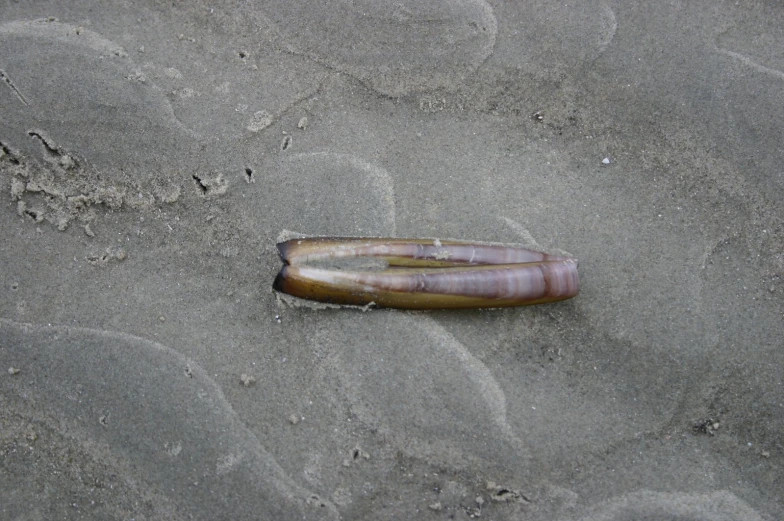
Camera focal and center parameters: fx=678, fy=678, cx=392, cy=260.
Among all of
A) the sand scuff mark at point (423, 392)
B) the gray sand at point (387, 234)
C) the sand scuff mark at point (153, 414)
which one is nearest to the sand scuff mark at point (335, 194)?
the gray sand at point (387, 234)

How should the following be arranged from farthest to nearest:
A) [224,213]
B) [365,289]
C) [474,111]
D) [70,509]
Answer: [474,111]
[224,213]
[365,289]
[70,509]

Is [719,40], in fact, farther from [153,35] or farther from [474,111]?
[153,35]

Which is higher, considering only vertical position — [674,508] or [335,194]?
[335,194]

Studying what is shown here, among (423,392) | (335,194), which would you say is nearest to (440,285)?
(423,392)

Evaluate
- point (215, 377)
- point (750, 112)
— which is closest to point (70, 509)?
point (215, 377)

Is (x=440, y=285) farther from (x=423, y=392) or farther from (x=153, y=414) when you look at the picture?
(x=153, y=414)

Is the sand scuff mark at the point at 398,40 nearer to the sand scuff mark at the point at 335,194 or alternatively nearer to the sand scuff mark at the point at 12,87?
the sand scuff mark at the point at 335,194
